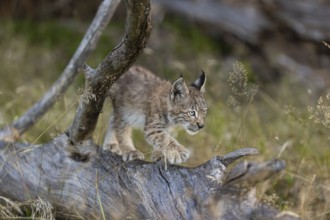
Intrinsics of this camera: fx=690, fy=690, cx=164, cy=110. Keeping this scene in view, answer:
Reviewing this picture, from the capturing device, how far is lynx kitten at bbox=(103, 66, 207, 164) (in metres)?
5.48

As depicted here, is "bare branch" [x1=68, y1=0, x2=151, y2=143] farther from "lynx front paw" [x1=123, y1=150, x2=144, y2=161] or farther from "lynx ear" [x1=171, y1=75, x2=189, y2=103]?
"lynx ear" [x1=171, y1=75, x2=189, y2=103]

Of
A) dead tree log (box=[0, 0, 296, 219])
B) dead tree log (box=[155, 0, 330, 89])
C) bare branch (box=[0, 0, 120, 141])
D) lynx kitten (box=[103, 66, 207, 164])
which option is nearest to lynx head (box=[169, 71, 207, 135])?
lynx kitten (box=[103, 66, 207, 164])

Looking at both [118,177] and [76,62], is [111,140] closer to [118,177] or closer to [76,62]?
[76,62]

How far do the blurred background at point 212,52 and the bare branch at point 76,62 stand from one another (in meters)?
0.66

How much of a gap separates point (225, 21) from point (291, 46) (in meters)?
1.06

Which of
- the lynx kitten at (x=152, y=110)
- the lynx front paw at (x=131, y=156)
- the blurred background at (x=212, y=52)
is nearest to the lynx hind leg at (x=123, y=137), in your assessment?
the lynx kitten at (x=152, y=110)

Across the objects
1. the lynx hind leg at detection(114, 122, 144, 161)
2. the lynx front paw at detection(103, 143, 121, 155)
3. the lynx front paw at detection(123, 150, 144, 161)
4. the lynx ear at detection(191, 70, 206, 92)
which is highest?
the lynx ear at detection(191, 70, 206, 92)

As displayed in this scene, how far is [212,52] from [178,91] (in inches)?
210

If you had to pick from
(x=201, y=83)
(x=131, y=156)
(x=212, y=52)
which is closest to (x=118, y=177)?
(x=131, y=156)

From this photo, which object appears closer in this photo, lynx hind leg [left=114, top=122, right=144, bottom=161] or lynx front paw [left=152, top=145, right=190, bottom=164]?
lynx front paw [left=152, top=145, right=190, bottom=164]

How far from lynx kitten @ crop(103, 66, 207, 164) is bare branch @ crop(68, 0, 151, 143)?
451 millimetres

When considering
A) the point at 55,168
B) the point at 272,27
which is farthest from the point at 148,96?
the point at 272,27

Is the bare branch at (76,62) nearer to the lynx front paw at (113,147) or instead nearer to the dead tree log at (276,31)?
the lynx front paw at (113,147)

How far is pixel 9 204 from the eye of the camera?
4.99 meters
